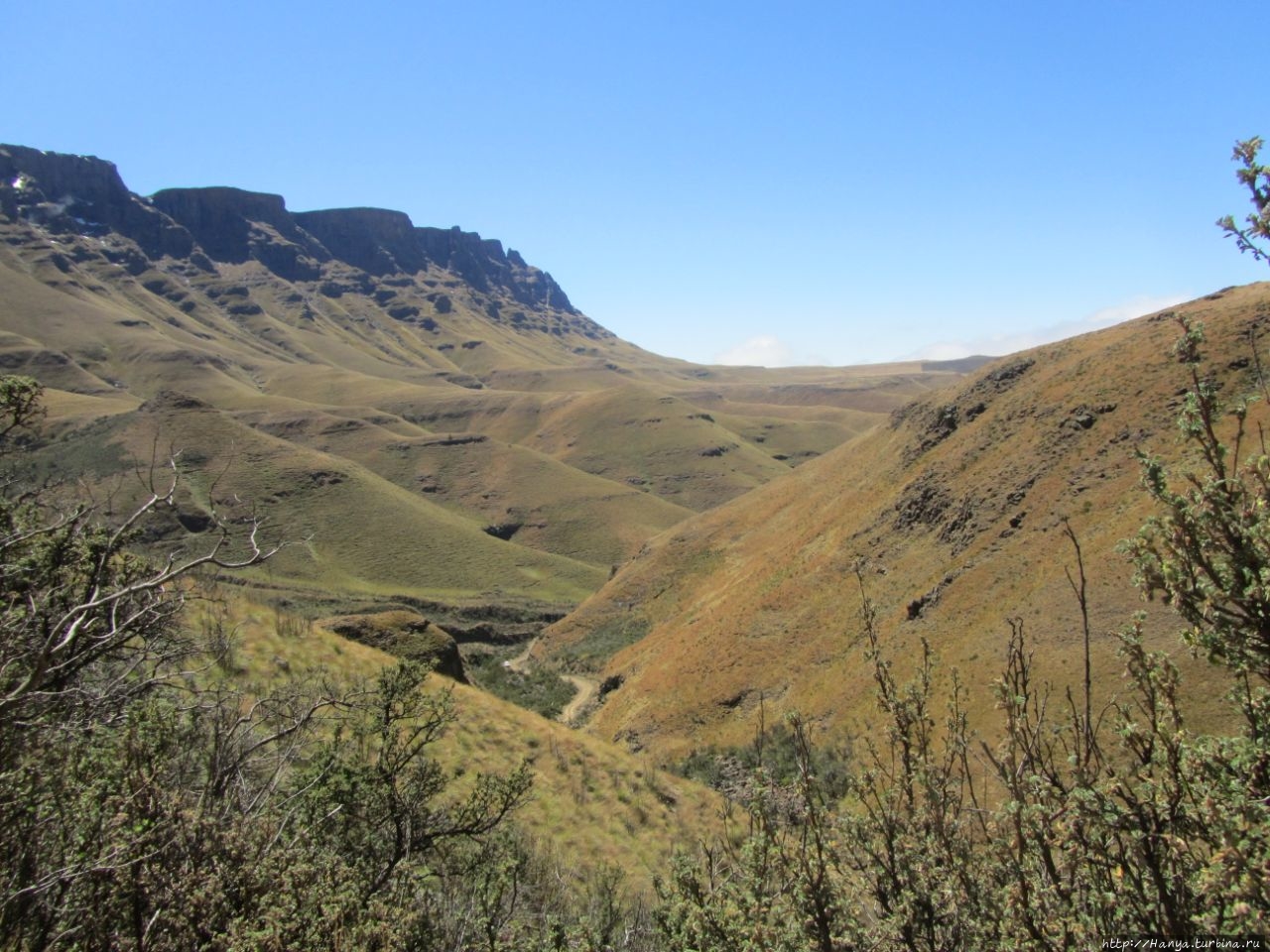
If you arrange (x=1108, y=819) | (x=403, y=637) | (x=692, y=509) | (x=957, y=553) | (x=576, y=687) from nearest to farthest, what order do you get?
(x=1108, y=819) < (x=403, y=637) < (x=957, y=553) < (x=576, y=687) < (x=692, y=509)

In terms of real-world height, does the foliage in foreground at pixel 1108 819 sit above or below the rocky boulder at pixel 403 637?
above

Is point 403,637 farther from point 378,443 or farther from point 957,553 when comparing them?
point 378,443

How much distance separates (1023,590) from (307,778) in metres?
27.7

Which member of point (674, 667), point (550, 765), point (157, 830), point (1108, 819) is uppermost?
point (1108, 819)

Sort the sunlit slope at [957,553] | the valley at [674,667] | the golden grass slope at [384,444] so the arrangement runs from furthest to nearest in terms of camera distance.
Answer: the golden grass slope at [384,444]
the sunlit slope at [957,553]
the valley at [674,667]

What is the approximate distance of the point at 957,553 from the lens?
34.6 metres

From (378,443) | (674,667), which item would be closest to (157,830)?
(674,667)

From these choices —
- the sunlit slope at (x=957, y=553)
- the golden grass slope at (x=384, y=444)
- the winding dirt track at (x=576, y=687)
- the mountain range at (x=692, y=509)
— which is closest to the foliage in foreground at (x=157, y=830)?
the mountain range at (x=692, y=509)

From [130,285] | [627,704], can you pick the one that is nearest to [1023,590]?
[627,704]

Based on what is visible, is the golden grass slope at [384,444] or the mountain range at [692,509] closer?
the mountain range at [692,509]

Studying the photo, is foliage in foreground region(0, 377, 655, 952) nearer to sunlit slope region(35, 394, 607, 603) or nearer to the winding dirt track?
the winding dirt track

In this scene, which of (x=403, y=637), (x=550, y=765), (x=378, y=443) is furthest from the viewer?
(x=378, y=443)

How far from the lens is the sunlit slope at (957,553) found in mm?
27453

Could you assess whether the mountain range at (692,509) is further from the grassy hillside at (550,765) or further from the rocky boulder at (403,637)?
the grassy hillside at (550,765)
